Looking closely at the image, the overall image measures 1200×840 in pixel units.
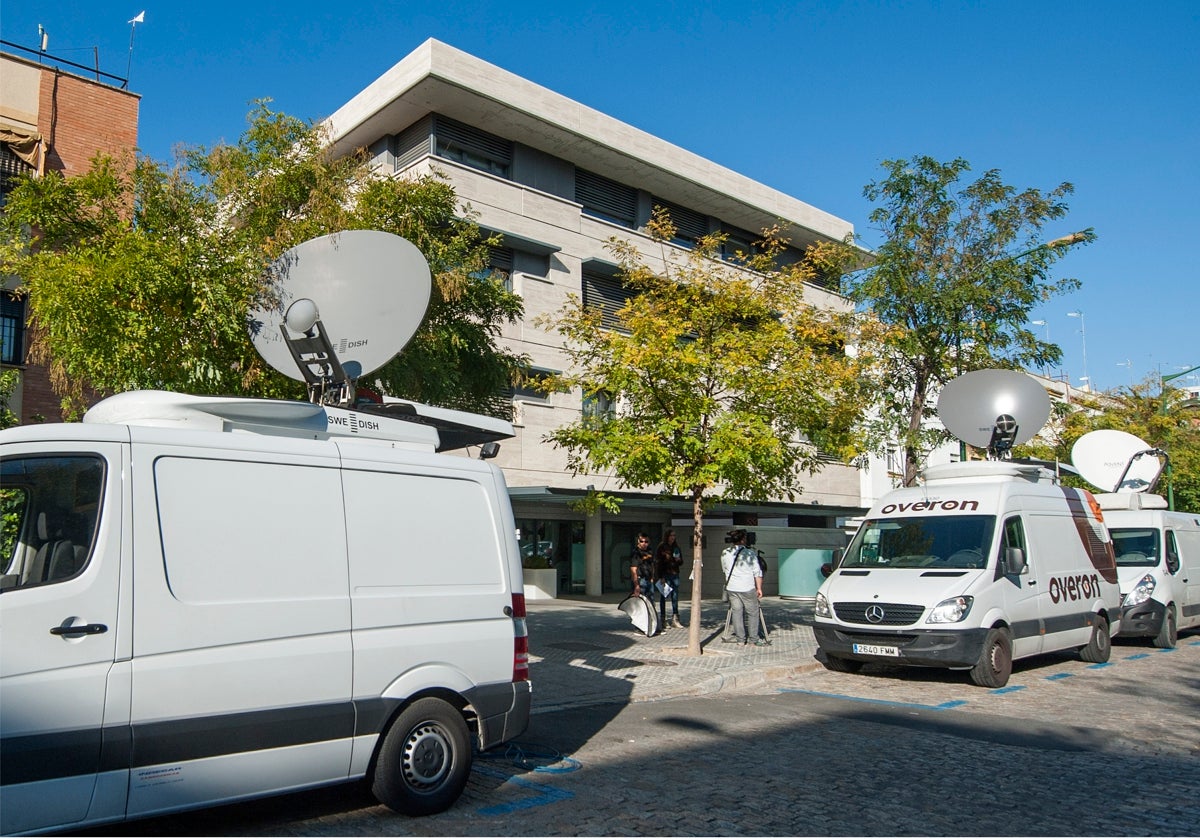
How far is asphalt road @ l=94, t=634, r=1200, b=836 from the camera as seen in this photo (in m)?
5.42

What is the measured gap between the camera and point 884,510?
12484 millimetres

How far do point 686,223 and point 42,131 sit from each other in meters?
18.5

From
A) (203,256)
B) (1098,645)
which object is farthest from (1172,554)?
(203,256)

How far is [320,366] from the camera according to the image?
23.6 feet

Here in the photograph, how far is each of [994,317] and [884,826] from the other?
12.3 metres

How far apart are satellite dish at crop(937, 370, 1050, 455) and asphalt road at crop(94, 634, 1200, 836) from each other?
4.62 meters

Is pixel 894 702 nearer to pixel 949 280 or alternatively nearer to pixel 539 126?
pixel 949 280

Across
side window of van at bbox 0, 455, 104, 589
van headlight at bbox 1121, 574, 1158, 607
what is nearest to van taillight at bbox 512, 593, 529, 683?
side window of van at bbox 0, 455, 104, 589

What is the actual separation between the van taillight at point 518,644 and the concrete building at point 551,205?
15.1 meters

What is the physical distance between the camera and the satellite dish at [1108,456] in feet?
60.6

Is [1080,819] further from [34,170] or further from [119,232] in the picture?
[34,170]

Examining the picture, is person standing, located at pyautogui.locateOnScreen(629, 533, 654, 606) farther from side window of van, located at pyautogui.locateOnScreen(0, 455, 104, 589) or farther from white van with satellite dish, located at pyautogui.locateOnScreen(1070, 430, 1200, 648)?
side window of van, located at pyautogui.locateOnScreen(0, 455, 104, 589)

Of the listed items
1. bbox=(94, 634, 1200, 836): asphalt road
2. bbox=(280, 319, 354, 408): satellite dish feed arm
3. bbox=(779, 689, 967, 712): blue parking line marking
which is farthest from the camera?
bbox=(779, 689, 967, 712): blue parking line marking

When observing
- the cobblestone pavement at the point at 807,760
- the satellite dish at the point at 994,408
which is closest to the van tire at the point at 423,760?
the cobblestone pavement at the point at 807,760
